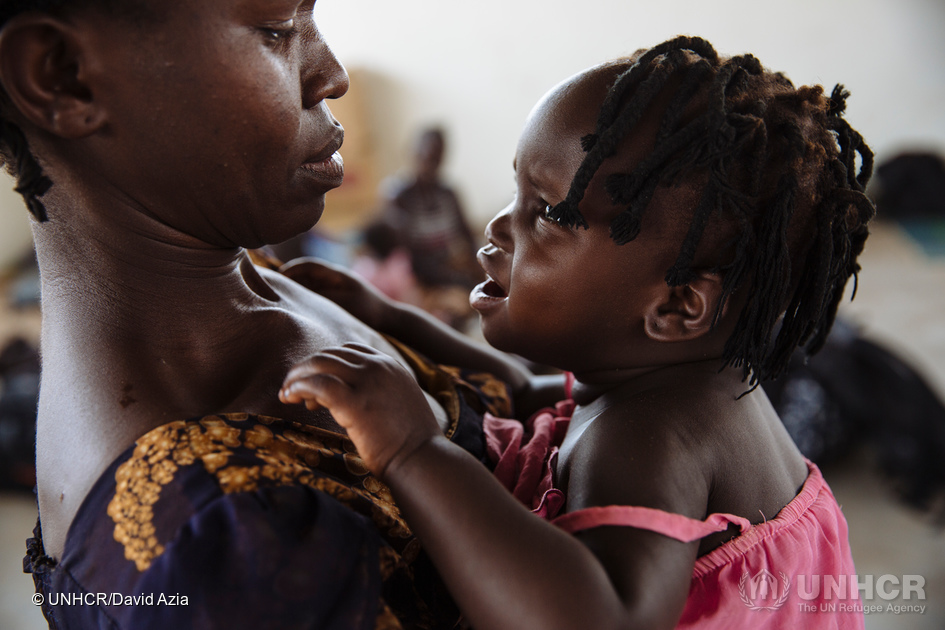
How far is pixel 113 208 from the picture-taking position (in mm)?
846

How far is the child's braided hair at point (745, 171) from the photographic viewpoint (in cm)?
90

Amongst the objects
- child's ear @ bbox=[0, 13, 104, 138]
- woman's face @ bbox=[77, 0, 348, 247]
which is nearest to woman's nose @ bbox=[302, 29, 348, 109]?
woman's face @ bbox=[77, 0, 348, 247]

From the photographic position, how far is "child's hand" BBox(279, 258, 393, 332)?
135 centimetres

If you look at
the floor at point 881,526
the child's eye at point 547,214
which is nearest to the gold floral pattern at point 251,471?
the child's eye at point 547,214

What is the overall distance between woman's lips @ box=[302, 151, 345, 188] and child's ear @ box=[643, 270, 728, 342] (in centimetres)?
49

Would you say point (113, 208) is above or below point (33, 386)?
above

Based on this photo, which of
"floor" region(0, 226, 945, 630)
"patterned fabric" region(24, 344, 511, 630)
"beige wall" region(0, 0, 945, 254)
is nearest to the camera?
"patterned fabric" region(24, 344, 511, 630)

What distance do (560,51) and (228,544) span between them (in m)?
6.50

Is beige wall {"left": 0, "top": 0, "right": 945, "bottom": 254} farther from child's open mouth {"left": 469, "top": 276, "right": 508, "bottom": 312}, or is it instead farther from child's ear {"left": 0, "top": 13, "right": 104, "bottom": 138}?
child's ear {"left": 0, "top": 13, "right": 104, "bottom": 138}

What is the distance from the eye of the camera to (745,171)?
92 centimetres

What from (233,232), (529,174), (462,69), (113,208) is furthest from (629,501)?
(462,69)

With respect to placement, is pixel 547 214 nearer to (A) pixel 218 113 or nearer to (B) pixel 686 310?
(B) pixel 686 310

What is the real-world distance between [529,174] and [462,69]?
6.11 metres

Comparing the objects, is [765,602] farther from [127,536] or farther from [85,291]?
[85,291]
